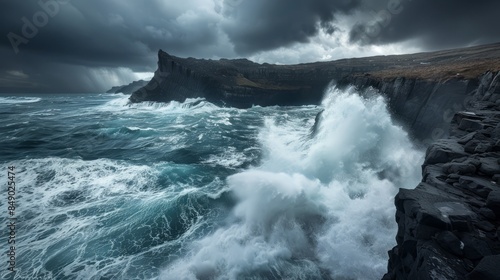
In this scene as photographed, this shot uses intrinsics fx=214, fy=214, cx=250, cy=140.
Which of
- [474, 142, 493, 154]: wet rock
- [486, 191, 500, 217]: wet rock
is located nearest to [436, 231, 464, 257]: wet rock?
[486, 191, 500, 217]: wet rock

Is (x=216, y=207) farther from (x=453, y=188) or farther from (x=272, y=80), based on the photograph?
(x=272, y=80)

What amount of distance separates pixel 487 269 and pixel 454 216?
5.26 ft

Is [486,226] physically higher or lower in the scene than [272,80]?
higher

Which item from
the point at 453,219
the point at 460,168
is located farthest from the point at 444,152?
the point at 453,219

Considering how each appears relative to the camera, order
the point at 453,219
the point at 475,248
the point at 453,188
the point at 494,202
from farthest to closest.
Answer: the point at 453,188 → the point at 494,202 → the point at 453,219 → the point at 475,248

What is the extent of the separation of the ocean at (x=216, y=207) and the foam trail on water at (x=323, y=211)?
0.25 feet

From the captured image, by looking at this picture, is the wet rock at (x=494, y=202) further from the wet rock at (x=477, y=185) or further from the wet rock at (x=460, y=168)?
the wet rock at (x=460, y=168)

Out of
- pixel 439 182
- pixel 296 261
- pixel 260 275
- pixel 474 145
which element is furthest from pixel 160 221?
pixel 474 145

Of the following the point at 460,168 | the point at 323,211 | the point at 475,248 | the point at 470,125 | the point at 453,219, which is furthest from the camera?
the point at 323,211

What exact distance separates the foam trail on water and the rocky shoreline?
4565 mm

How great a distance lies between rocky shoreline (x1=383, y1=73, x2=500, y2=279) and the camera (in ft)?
19.3

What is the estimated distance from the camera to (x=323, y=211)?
16.2 meters

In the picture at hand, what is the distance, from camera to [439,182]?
8.49 meters

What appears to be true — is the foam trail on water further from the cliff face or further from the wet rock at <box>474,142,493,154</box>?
the cliff face
